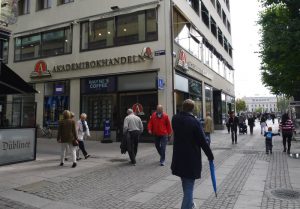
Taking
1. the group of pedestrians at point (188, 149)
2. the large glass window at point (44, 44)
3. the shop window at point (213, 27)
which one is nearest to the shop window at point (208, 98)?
the shop window at point (213, 27)

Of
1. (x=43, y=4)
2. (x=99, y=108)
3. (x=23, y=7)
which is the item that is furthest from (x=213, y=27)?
(x=23, y=7)

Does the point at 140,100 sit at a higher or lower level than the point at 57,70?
lower

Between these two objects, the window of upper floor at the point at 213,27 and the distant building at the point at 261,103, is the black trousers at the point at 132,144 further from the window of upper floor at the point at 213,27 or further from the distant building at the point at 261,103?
the distant building at the point at 261,103

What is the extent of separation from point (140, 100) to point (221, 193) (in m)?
11.9

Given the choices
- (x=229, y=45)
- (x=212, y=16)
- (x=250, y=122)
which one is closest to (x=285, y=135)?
(x=250, y=122)

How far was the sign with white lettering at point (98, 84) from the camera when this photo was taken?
19453 mm

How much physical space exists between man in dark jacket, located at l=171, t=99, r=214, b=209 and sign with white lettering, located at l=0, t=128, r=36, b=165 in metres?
6.84

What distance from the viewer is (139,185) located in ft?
25.5

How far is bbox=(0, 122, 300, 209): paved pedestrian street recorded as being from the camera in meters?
6.25

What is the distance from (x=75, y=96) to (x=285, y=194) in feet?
54.0

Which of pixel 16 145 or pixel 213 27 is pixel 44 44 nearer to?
pixel 16 145

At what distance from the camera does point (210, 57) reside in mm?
28344

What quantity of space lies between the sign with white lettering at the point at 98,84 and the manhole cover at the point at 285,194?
44.9 ft

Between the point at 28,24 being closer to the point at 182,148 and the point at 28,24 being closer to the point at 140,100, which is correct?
the point at 140,100
